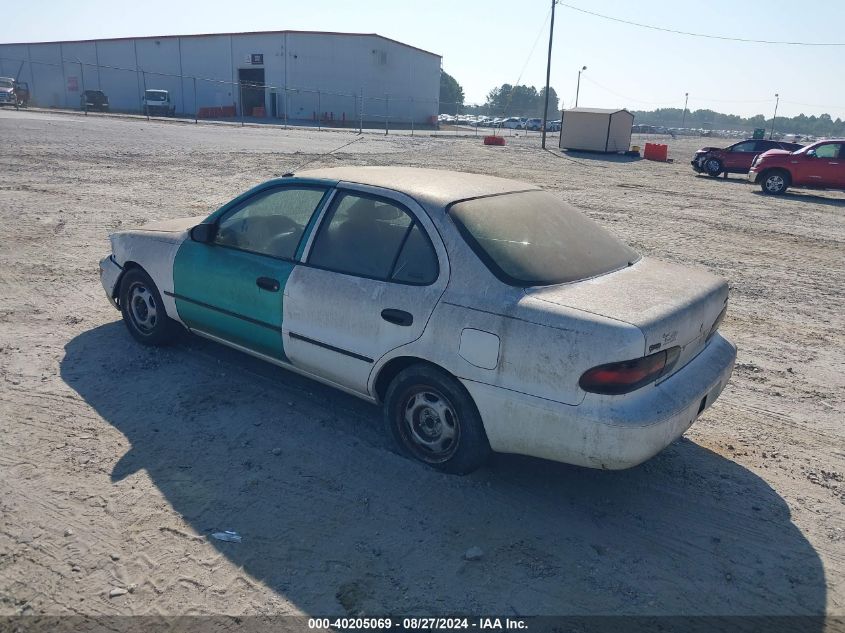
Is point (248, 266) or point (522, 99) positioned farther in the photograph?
point (522, 99)

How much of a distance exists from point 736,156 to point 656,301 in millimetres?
24152

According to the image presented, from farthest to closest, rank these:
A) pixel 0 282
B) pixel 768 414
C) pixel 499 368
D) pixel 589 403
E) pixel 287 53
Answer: pixel 287 53
pixel 0 282
pixel 768 414
pixel 499 368
pixel 589 403

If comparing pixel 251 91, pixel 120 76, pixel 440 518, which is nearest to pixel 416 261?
pixel 440 518

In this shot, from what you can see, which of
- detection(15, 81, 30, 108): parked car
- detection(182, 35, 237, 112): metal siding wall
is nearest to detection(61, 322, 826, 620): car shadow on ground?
detection(15, 81, 30, 108): parked car

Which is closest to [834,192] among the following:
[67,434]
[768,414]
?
[768,414]

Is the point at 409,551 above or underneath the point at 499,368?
underneath

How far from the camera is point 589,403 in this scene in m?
3.05

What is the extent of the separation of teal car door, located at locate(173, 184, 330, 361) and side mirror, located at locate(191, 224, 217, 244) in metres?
0.02

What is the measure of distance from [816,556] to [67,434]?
4.15 metres

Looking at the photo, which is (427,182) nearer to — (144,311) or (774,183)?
(144,311)

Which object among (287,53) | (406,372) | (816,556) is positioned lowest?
(816,556)

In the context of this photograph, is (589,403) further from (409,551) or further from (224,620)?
(224,620)

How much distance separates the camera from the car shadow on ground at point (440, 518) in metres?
2.85

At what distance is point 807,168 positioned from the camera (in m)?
18.4
